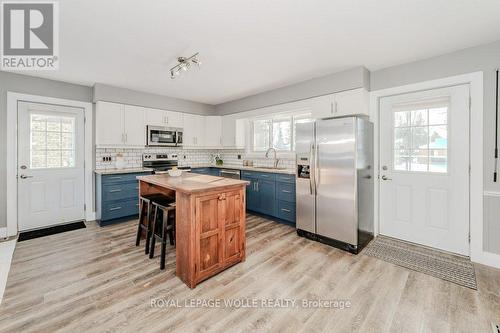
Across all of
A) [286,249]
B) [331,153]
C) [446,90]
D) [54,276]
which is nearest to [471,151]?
[446,90]

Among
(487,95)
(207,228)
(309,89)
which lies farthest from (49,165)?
(487,95)

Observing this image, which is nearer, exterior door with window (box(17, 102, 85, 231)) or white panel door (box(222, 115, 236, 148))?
exterior door with window (box(17, 102, 85, 231))

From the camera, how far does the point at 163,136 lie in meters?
4.67

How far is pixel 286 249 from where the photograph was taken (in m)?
2.97

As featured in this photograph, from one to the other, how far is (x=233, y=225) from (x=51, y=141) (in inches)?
137

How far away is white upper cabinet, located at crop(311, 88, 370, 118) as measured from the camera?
122 inches

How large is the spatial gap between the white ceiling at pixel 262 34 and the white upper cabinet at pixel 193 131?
1.72 m

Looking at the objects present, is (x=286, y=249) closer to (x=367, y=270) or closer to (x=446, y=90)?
(x=367, y=270)

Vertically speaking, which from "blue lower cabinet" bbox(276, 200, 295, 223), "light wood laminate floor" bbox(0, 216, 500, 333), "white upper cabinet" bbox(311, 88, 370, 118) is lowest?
"light wood laminate floor" bbox(0, 216, 500, 333)

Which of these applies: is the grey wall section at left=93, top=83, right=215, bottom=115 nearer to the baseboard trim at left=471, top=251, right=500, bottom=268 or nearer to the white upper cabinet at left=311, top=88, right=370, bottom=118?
the white upper cabinet at left=311, top=88, right=370, bottom=118

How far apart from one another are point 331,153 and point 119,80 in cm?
348

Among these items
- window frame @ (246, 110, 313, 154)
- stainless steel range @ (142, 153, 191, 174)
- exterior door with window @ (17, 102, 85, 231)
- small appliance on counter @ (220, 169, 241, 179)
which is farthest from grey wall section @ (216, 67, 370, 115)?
exterior door with window @ (17, 102, 85, 231)

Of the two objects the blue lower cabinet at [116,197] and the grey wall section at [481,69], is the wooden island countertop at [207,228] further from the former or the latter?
the grey wall section at [481,69]

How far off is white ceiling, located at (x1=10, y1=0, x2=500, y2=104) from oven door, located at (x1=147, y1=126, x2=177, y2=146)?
1267 mm
